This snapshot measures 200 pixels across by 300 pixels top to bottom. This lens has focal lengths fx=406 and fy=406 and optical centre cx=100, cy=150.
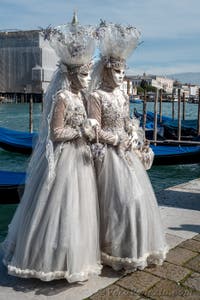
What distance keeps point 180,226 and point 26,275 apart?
5.73ft

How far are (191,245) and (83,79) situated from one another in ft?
5.26

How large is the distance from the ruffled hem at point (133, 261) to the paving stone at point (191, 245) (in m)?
0.48

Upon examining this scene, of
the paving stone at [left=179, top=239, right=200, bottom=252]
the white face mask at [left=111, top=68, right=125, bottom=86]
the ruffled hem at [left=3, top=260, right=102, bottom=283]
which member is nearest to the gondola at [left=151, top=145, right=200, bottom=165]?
the paving stone at [left=179, top=239, right=200, bottom=252]

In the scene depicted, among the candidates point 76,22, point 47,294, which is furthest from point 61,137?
point 47,294

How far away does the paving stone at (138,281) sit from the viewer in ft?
8.18

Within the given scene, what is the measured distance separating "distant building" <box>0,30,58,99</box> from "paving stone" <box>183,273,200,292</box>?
60.1 m

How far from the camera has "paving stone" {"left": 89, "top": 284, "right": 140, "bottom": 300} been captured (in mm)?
2369

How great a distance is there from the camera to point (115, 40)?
105 inches

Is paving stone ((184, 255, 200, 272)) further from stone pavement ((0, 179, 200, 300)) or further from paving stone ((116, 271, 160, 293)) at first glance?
paving stone ((116, 271, 160, 293))

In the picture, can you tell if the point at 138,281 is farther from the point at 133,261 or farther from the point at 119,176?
the point at 119,176

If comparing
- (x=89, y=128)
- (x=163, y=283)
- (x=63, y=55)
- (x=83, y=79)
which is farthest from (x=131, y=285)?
(x=63, y=55)

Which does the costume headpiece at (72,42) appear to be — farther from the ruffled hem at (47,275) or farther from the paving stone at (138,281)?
the paving stone at (138,281)

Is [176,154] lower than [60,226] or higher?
lower

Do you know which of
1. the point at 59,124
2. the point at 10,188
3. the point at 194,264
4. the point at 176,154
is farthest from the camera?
the point at 176,154
